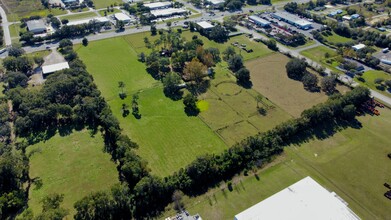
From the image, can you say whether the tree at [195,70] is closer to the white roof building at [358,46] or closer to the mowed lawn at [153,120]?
the mowed lawn at [153,120]

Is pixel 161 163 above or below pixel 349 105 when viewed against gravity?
below

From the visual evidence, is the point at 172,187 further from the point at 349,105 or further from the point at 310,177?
the point at 349,105

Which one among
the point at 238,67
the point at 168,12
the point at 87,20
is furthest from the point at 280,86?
the point at 87,20

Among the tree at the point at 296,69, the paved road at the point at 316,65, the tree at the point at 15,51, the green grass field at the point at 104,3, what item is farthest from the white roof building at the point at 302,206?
the green grass field at the point at 104,3

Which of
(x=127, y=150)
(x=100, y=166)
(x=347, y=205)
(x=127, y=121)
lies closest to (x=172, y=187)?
(x=127, y=150)

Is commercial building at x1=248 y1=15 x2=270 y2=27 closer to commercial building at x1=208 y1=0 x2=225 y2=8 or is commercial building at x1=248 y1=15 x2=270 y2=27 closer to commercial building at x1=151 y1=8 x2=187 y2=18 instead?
commercial building at x1=208 y1=0 x2=225 y2=8
